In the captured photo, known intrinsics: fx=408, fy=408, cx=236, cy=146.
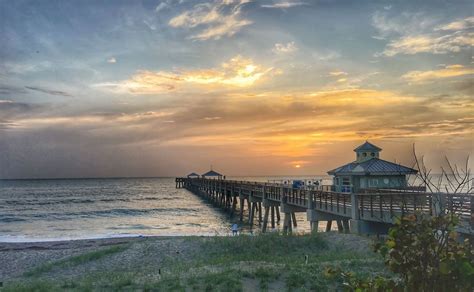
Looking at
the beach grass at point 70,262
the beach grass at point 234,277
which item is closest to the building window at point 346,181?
the beach grass at point 234,277

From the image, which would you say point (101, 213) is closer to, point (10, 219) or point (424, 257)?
point (10, 219)

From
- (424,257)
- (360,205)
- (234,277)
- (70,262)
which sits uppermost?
(424,257)

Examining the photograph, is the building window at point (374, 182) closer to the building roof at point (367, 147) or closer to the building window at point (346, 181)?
the building window at point (346, 181)

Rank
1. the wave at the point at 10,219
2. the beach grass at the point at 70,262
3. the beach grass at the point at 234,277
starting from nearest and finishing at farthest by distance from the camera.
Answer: the beach grass at the point at 234,277 < the beach grass at the point at 70,262 < the wave at the point at 10,219

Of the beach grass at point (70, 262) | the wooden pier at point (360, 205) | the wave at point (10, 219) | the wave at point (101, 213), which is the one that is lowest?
the wave at point (10, 219)

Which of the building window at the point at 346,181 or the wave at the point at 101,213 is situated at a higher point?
the building window at the point at 346,181

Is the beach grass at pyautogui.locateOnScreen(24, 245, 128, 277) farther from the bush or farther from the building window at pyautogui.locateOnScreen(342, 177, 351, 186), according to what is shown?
the bush

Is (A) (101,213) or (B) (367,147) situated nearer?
(B) (367,147)

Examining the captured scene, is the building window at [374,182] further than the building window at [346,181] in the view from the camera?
No

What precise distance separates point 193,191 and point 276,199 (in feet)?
234

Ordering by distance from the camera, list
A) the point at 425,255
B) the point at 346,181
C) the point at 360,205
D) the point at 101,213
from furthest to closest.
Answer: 1. the point at 101,213
2. the point at 346,181
3. the point at 360,205
4. the point at 425,255

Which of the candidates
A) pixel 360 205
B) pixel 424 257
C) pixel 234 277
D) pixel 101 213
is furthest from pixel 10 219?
pixel 424 257

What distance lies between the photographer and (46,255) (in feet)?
81.6

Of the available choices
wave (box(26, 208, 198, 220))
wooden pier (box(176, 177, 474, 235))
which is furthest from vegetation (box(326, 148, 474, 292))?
wave (box(26, 208, 198, 220))
